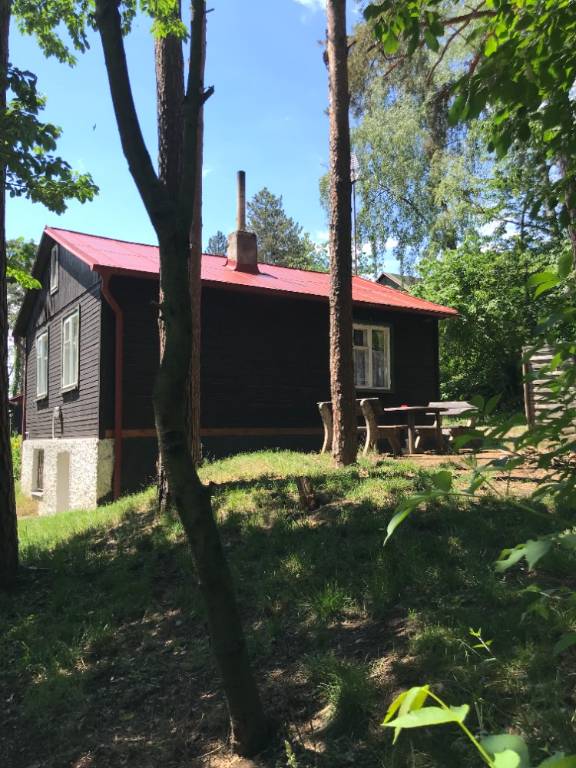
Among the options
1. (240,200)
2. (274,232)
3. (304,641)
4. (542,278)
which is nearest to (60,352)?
(240,200)

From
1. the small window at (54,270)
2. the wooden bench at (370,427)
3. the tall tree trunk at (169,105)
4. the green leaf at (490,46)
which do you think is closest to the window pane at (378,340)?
the wooden bench at (370,427)

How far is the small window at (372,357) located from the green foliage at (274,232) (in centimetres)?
4226

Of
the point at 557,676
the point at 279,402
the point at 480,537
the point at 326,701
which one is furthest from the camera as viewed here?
the point at 279,402

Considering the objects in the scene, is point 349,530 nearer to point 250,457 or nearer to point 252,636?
point 252,636

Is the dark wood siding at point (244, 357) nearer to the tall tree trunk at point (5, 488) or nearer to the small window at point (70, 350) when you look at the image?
the small window at point (70, 350)

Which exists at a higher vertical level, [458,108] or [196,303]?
[196,303]

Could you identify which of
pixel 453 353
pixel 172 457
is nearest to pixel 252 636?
pixel 172 457

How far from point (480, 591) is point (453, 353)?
22228mm

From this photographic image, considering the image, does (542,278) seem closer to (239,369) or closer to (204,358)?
(204,358)

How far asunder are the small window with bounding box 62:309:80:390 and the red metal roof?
6.09 ft

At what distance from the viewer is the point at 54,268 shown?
17641 millimetres

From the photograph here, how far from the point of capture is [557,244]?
2155cm

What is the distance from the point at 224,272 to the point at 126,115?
12.1m

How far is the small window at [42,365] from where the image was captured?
60.0 feet
